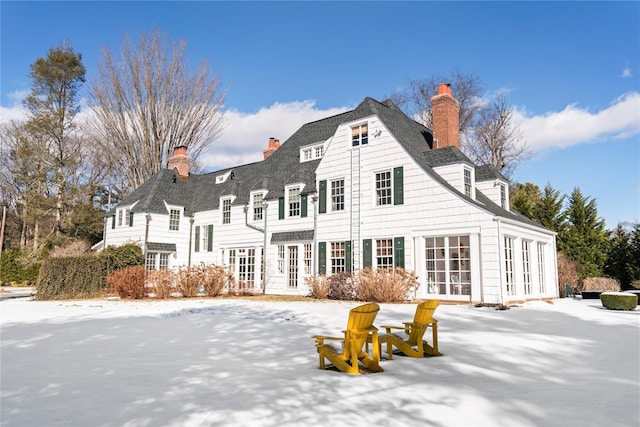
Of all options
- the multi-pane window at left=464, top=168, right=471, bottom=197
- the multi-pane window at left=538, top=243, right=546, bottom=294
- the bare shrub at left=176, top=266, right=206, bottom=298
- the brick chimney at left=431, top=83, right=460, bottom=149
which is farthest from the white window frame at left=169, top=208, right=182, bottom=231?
the multi-pane window at left=538, top=243, right=546, bottom=294

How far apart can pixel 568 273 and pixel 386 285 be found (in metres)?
11.9

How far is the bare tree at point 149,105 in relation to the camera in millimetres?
32219

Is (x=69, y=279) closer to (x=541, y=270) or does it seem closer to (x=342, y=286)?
(x=342, y=286)

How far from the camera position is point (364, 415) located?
3.98 metres

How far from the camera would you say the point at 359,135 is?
63.1 feet

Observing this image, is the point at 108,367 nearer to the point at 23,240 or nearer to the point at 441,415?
the point at 441,415

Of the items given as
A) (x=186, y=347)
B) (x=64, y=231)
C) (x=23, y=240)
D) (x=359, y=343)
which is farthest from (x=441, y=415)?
(x=23, y=240)

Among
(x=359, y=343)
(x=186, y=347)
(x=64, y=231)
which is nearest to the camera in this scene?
(x=359, y=343)

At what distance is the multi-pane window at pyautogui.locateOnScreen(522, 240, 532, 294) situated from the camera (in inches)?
668

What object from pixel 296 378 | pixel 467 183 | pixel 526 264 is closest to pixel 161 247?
pixel 467 183

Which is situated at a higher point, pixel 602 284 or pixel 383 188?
pixel 383 188

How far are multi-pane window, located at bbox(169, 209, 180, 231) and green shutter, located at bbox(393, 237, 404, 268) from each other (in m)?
15.8

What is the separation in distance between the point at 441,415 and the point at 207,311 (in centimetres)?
989

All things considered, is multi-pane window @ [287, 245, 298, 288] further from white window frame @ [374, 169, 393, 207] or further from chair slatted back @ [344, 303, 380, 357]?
chair slatted back @ [344, 303, 380, 357]
